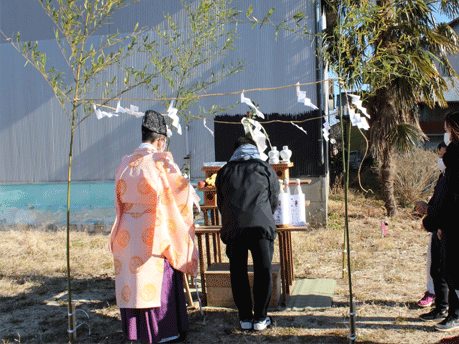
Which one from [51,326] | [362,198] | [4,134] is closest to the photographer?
[51,326]

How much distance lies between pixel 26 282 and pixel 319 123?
5.72 m

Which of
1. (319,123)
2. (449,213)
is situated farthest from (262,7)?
(449,213)

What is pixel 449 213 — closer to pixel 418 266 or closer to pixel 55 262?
pixel 418 266

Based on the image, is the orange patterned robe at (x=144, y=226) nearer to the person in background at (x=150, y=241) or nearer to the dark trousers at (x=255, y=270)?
the person in background at (x=150, y=241)

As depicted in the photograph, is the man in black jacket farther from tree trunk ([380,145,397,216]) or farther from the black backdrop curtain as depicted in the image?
tree trunk ([380,145,397,216])

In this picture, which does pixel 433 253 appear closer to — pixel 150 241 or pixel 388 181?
pixel 150 241

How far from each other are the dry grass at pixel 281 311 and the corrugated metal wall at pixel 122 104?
1.68 m

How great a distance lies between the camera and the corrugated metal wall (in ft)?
30.1

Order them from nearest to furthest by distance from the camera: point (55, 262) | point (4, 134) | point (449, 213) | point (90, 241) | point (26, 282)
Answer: point (449, 213)
point (26, 282)
point (55, 262)
point (90, 241)
point (4, 134)

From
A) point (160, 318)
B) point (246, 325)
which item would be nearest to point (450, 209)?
point (246, 325)

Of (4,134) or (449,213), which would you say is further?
(4,134)

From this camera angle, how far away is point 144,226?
3.87 m

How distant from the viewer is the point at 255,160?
13.5ft

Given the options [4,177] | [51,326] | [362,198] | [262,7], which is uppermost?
[262,7]
